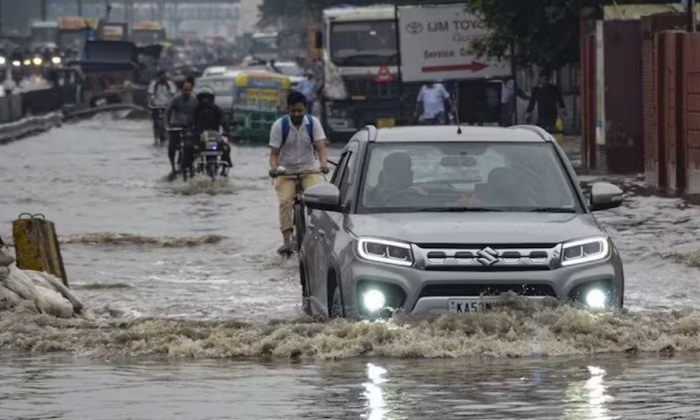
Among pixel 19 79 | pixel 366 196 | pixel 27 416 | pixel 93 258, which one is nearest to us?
pixel 27 416

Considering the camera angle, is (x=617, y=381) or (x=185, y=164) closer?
(x=617, y=381)

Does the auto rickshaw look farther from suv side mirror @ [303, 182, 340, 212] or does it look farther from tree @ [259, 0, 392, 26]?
tree @ [259, 0, 392, 26]

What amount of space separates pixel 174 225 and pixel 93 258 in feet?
15.5

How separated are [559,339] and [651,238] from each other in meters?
10.7

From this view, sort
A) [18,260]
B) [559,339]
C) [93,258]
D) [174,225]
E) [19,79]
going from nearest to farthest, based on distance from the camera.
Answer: [559,339] → [18,260] → [93,258] → [174,225] → [19,79]

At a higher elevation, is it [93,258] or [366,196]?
[366,196]

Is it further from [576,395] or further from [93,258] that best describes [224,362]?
[93,258]

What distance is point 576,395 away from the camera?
10148 mm

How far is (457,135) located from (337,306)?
170 cm

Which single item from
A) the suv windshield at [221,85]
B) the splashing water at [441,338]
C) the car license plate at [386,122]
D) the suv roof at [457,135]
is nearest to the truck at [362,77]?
the car license plate at [386,122]

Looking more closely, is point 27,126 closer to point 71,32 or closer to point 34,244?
point 34,244

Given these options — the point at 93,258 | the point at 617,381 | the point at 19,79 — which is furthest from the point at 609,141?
the point at 19,79

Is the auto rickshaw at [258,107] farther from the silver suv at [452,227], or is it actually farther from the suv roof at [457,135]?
the suv roof at [457,135]

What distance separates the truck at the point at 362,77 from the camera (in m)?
50.8
